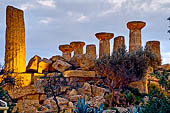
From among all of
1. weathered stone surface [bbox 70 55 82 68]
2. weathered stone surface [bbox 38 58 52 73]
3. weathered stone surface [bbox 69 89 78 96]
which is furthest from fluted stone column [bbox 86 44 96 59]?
weathered stone surface [bbox 69 89 78 96]

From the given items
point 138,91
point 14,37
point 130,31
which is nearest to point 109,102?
point 138,91

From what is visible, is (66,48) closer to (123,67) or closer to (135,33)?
(135,33)

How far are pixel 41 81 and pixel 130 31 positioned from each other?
10.1 m

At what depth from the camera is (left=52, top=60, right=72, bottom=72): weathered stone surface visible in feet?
71.4

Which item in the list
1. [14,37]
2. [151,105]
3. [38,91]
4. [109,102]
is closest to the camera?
[151,105]

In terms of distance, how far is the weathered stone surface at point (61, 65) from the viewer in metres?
21.8

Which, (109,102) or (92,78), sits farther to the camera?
(92,78)

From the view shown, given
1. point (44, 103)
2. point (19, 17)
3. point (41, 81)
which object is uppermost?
point (19, 17)

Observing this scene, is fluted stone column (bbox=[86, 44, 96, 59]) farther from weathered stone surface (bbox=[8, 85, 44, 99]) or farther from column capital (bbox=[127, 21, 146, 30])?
weathered stone surface (bbox=[8, 85, 44, 99])

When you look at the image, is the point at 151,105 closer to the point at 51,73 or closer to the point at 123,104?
the point at 123,104

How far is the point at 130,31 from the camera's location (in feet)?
86.3

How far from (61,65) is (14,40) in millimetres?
3780

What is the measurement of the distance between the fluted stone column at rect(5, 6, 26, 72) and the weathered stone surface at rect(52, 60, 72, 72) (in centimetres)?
236

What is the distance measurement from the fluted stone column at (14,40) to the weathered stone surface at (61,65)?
2.36 meters
